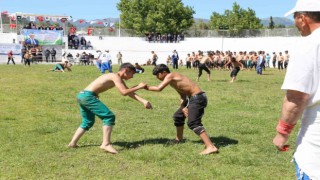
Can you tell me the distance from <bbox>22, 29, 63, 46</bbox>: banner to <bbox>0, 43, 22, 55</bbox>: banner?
3.23ft

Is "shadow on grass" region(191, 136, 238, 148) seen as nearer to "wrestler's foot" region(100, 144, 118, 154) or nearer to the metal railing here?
"wrestler's foot" region(100, 144, 118, 154)

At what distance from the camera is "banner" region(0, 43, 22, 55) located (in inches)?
1586

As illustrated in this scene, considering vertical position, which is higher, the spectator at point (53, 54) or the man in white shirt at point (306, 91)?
the man in white shirt at point (306, 91)

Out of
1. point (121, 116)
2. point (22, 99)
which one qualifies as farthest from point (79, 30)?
point (121, 116)

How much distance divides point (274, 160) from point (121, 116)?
4949 millimetres

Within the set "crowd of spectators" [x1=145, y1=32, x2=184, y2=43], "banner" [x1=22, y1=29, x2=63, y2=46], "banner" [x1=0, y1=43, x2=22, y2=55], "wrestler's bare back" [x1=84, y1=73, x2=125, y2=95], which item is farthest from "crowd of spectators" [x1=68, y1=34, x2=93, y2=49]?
"wrestler's bare back" [x1=84, y1=73, x2=125, y2=95]

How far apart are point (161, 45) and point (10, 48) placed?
17624 millimetres

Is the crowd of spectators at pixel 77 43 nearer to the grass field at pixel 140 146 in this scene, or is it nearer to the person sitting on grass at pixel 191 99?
the grass field at pixel 140 146

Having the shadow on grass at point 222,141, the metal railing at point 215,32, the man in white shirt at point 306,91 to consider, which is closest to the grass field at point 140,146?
the shadow on grass at point 222,141

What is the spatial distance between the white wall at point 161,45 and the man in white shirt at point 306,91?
43848 millimetres

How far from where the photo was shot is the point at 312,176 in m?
2.49

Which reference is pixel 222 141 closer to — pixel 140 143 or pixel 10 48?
pixel 140 143

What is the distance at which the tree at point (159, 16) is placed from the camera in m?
59.3

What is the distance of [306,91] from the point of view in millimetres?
2389
